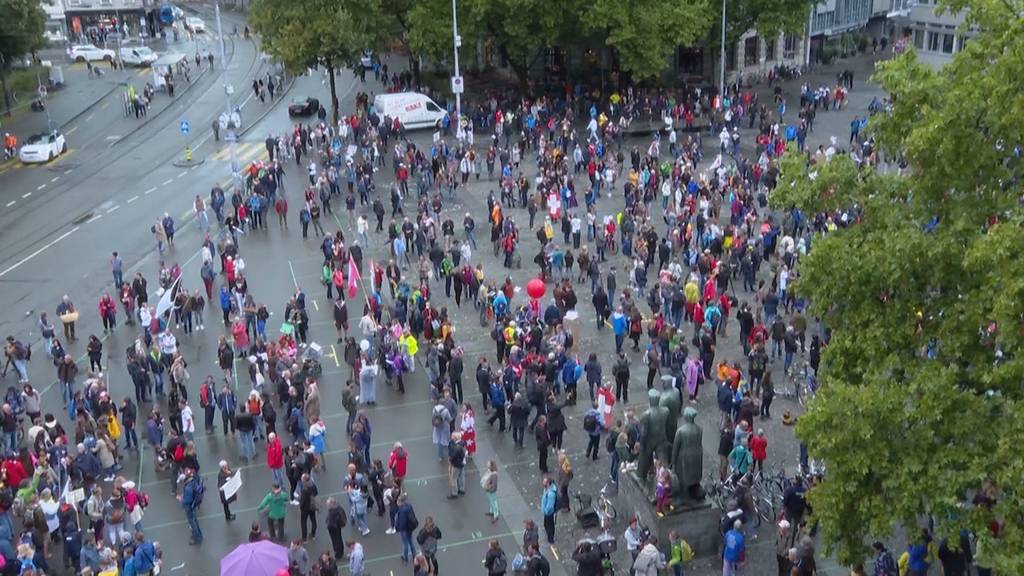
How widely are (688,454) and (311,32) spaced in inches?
1545

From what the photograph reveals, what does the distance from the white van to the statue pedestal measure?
35.8m

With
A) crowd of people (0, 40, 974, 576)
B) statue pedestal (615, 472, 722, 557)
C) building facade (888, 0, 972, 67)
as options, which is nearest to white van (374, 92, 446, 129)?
crowd of people (0, 40, 974, 576)

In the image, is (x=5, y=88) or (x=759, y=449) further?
(x=5, y=88)

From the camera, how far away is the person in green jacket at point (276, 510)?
65.3 feet

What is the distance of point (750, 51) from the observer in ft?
222

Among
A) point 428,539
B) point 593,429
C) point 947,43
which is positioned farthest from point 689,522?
point 947,43

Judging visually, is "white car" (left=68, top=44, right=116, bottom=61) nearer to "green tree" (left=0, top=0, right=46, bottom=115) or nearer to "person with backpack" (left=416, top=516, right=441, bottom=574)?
"green tree" (left=0, top=0, right=46, bottom=115)

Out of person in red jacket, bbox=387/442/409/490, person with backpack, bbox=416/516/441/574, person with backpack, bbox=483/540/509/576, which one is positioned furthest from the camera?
person in red jacket, bbox=387/442/409/490

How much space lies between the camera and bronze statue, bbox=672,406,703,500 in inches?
754

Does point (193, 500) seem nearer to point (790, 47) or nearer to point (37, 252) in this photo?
point (37, 252)

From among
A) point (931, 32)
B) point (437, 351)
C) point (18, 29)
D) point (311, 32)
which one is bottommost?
point (437, 351)

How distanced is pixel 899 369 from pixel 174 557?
13.1 meters

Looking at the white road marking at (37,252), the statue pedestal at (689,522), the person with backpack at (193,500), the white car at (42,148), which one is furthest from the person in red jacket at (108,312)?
the white car at (42,148)

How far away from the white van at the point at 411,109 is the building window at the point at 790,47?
25.4 metres
